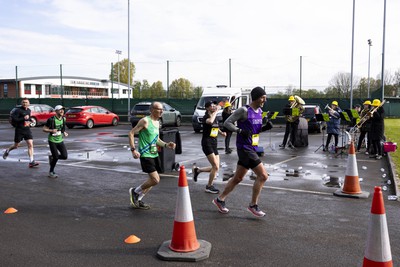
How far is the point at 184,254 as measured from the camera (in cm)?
459

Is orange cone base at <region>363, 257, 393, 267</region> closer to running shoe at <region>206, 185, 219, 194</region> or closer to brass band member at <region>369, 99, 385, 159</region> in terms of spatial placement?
running shoe at <region>206, 185, 219, 194</region>

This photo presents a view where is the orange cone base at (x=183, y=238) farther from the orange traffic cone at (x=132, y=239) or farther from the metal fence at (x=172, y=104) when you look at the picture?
the metal fence at (x=172, y=104)

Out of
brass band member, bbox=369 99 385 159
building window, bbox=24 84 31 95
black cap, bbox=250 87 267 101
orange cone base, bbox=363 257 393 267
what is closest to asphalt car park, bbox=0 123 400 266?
orange cone base, bbox=363 257 393 267

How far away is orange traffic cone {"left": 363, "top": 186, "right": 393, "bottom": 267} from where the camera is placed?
11.9ft

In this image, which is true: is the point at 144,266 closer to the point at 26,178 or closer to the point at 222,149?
the point at 26,178

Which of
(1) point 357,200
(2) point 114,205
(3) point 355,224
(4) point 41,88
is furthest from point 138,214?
(4) point 41,88

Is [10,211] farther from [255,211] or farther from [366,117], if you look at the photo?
[366,117]

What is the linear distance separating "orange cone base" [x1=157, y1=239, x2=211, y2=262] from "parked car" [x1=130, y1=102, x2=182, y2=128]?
67.6 feet

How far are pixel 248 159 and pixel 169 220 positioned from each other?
149cm

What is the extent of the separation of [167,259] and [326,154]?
34.4 feet

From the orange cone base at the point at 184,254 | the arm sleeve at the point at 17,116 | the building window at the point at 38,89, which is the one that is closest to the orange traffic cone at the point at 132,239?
the orange cone base at the point at 184,254

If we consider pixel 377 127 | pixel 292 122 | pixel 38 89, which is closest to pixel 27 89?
pixel 38 89

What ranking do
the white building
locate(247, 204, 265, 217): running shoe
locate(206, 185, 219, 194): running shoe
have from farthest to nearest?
the white building < locate(206, 185, 219, 194): running shoe < locate(247, 204, 265, 217): running shoe

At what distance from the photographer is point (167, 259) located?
4508 mm
